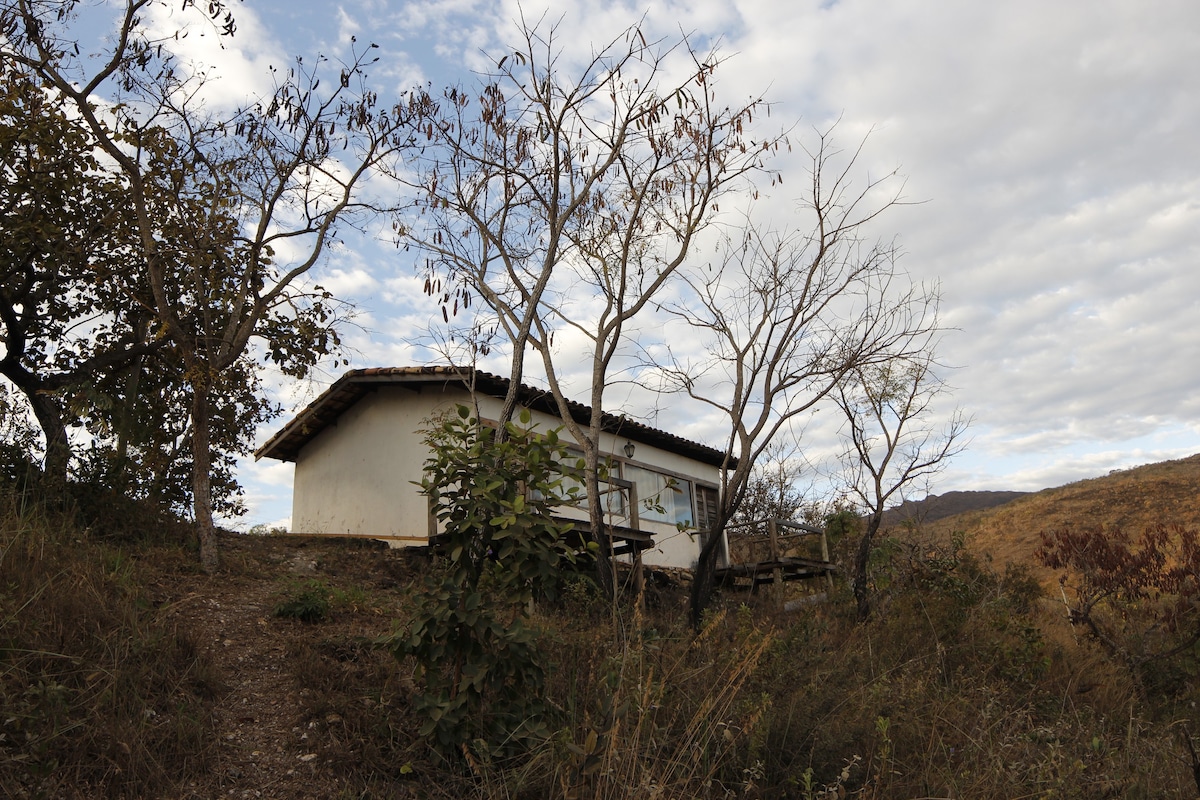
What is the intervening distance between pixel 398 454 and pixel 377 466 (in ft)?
1.86

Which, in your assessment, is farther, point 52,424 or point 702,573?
point 52,424

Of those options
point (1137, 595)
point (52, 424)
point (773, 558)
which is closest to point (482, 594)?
point (52, 424)

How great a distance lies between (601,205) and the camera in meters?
10.9

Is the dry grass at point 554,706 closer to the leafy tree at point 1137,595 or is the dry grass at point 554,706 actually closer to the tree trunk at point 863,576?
the tree trunk at point 863,576

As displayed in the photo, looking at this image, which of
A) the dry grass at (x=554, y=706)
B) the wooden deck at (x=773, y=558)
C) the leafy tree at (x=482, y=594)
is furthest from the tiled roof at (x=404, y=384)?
the leafy tree at (x=482, y=594)

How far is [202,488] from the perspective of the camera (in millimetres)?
9156

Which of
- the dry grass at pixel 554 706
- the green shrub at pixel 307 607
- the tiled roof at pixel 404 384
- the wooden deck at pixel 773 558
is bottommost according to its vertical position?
the dry grass at pixel 554 706

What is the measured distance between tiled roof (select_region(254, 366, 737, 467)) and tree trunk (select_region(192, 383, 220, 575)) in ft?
10.7

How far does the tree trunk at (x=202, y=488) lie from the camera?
8883 mm

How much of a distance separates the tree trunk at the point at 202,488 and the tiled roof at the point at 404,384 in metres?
3.26

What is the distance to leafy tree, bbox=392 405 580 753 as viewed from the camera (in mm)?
4766

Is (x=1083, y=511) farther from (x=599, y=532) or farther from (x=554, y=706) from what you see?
(x=554, y=706)

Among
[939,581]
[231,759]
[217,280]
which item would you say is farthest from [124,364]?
[939,581]

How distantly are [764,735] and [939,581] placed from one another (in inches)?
357
